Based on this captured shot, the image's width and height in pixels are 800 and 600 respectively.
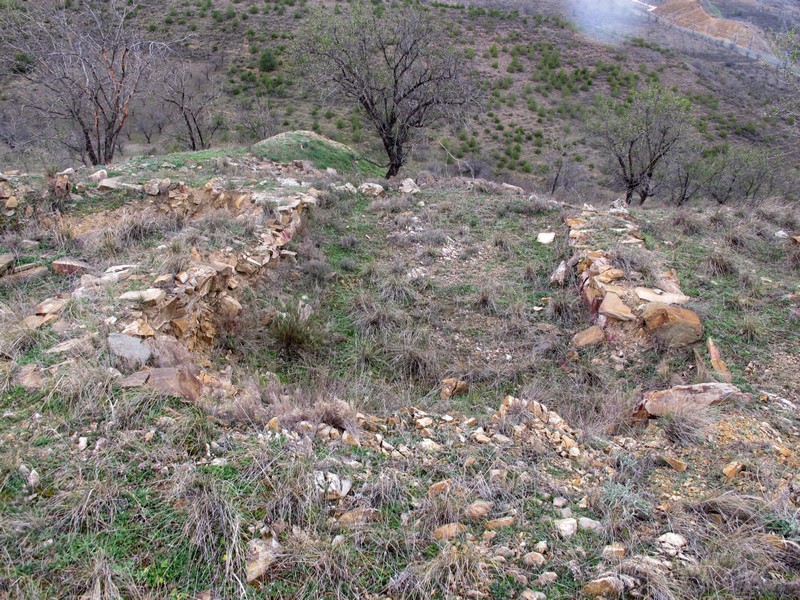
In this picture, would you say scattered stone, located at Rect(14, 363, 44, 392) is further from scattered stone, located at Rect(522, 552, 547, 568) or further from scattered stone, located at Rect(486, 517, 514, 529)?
scattered stone, located at Rect(522, 552, 547, 568)

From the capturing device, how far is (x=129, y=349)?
312 centimetres

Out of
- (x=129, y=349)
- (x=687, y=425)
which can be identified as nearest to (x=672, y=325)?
(x=687, y=425)

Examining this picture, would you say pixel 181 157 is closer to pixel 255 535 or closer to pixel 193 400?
pixel 193 400

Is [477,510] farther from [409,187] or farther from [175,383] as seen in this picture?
[409,187]

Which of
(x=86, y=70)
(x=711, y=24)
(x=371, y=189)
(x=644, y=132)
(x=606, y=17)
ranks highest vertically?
(x=711, y=24)

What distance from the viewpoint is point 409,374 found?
432 centimetres

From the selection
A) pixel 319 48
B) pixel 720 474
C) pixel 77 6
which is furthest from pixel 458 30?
pixel 720 474

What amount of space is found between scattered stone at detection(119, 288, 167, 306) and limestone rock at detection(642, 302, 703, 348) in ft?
14.2

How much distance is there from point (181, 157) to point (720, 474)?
8.22m

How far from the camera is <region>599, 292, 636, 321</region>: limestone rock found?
4598mm

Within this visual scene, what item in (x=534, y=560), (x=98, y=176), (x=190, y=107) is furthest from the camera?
(x=190, y=107)

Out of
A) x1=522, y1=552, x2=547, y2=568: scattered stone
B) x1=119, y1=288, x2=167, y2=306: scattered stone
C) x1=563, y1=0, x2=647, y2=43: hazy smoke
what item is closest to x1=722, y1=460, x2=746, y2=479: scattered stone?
x1=522, y1=552, x2=547, y2=568: scattered stone

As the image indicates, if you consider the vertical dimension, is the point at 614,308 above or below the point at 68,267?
above

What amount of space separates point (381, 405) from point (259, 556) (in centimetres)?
159
